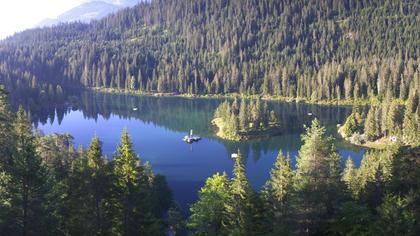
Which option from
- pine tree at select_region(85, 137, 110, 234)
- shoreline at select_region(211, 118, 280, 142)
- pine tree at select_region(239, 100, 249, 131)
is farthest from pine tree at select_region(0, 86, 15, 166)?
pine tree at select_region(239, 100, 249, 131)

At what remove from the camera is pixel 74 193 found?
44750 mm

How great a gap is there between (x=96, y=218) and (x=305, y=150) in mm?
19390

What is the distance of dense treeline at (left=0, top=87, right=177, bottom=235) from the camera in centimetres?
3788

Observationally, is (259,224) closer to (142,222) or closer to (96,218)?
(142,222)

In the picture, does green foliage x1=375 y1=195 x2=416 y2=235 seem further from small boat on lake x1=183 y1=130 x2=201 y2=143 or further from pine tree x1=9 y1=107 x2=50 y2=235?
small boat on lake x1=183 y1=130 x2=201 y2=143

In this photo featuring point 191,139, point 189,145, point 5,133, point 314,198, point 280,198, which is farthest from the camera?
point 191,139

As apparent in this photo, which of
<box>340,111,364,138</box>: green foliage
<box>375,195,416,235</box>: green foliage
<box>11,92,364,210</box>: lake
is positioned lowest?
<box>11,92,364,210</box>: lake

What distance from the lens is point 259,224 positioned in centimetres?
4503

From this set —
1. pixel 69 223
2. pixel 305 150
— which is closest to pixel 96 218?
pixel 69 223

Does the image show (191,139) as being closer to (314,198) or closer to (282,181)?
(282,181)

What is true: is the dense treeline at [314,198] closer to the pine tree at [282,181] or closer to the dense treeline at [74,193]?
the pine tree at [282,181]

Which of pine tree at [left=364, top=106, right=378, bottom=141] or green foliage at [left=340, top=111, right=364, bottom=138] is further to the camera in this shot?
green foliage at [left=340, top=111, right=364, bottom=138]

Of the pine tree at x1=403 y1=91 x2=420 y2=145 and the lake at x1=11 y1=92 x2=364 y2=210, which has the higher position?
the pine tree at x1=403 y1=91 x2=420 y2=145

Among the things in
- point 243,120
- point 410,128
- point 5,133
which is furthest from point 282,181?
point 243,120
